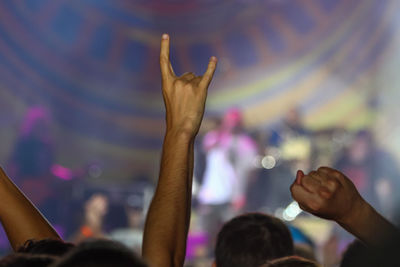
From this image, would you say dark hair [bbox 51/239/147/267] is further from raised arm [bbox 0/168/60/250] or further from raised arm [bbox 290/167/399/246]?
raised arm [bbox 0/168/60/250]

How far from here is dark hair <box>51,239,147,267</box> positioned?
1088 mm

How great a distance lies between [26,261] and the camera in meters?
1.38

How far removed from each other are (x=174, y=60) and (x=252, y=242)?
9.36 metres

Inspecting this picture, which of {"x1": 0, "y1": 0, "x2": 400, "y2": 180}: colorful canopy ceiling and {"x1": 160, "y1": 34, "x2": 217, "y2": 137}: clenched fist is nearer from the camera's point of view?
{"x1": 160, "y1": 34, "x2": 217, "y2": 137}: clenched fist

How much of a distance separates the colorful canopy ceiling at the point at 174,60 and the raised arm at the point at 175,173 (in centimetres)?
862

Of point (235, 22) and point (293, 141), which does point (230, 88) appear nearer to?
point (235, 22)

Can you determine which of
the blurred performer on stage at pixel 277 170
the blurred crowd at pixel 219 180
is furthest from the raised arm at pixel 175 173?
the blurred performer on stage at pixel 277 170

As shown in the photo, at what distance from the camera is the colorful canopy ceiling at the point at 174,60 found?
34.0 feet

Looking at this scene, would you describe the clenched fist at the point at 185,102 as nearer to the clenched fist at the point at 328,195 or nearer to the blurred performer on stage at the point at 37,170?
the clenched fist at the point at 328,195

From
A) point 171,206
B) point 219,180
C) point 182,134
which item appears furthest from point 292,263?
point 219,180

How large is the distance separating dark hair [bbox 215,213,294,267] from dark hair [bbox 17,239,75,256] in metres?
0.79

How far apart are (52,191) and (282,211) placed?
3070 millimetres

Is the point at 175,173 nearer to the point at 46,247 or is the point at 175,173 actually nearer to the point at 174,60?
the point at 46,247

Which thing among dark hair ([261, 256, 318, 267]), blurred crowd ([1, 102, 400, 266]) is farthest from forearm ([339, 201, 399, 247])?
blurred crowd ([1, 102, 400, 266])
